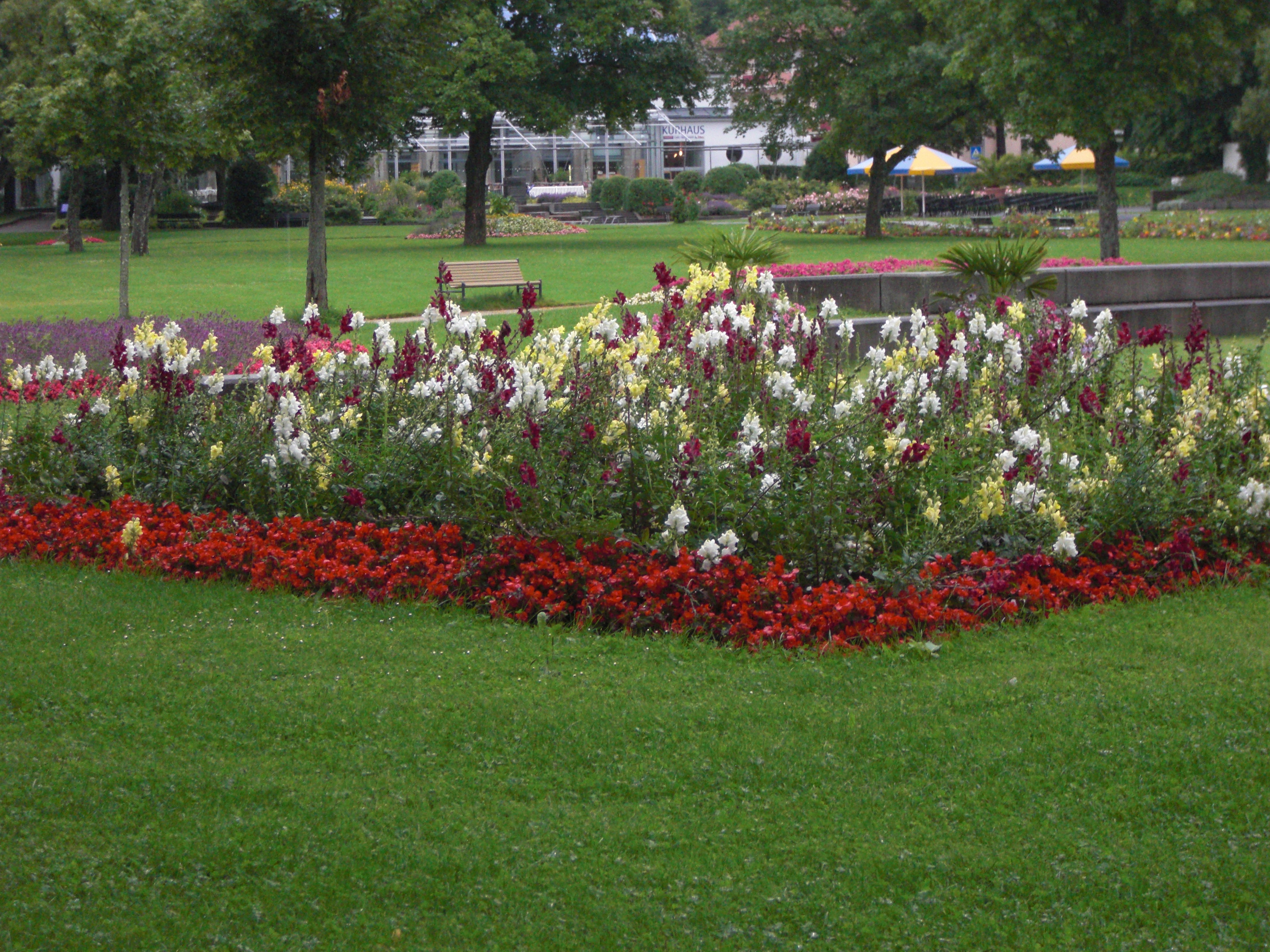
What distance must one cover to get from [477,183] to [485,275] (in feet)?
52.1

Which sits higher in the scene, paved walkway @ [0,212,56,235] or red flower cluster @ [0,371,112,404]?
paved walkway @ [0,212,56,235]

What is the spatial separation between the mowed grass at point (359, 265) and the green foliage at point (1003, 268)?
15.5 ft

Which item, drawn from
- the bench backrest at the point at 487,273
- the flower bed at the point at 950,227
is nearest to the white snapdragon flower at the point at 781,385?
the bench backrest at the point at 487,273

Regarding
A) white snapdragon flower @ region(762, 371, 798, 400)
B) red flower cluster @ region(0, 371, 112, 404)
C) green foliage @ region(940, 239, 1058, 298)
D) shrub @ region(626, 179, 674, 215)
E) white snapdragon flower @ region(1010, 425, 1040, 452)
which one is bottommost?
white snapdragon flower @ region(1010, 425, 1040, 452)

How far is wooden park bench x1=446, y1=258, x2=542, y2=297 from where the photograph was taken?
19031mm

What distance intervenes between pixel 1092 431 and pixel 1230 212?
127ft

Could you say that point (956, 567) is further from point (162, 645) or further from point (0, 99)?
point (0, 99)

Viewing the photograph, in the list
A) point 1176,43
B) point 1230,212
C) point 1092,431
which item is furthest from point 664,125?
point 1092,431

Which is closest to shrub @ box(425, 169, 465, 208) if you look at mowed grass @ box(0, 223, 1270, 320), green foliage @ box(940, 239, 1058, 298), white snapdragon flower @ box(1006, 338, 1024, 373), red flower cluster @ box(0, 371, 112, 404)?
mowed grass @ box(0, 223, 1270, 320)

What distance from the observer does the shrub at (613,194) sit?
50.8 meters

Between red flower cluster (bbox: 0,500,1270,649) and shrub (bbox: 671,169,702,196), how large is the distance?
49.1 m

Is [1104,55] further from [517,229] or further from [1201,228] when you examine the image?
[517,229]

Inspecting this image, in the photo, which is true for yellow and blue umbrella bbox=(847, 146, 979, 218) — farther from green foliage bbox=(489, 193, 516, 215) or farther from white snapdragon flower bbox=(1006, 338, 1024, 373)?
white snapdragon flower bbox=(1006, 338, 1024, 373)

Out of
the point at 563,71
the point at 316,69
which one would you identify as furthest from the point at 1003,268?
the point at 563,71
